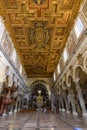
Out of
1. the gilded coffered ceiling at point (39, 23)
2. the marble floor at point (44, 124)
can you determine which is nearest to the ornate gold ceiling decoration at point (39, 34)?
the gilded coffered ceiling at point (39, 23)

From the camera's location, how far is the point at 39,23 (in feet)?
38.6

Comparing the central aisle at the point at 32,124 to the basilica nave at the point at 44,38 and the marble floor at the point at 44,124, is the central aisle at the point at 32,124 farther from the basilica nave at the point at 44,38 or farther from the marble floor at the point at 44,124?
the basilica nave at the point at 44,38

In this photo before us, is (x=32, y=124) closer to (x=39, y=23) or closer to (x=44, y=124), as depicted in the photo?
(x=44, y=124)

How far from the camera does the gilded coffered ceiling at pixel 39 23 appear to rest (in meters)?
9.72

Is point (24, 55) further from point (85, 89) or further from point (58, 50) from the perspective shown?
point (85, 89)

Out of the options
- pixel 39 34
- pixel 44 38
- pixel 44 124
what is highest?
pixel 39 34

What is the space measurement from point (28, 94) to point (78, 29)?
18.9 m

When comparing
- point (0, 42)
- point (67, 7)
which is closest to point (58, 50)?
point (67, 7)

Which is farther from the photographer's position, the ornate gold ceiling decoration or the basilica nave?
the ornate gold ceiling decoration

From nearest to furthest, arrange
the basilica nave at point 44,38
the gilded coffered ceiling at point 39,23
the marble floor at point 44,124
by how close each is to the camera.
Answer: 1. the marble floor at point 44,124
2. the basilica nave at point 44,38
3. the gilded coffered ceiling at point 39,23

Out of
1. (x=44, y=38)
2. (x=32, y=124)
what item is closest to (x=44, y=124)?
(x=32, y=124)

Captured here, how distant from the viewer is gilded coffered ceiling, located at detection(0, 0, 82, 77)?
9.72 m

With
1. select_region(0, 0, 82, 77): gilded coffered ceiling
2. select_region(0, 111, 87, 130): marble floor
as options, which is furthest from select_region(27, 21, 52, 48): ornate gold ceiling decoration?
select_region(0, 111, 87, 130): marble floor

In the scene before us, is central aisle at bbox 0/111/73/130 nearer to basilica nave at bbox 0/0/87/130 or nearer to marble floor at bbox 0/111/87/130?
marble floor at bbox 0/111/87/130
